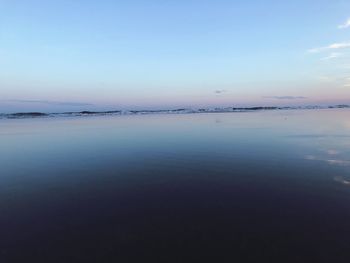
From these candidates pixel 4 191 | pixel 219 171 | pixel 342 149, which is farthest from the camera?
pixel 342 149

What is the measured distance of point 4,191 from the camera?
1026cm

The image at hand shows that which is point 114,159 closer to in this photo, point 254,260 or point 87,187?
point 87,187

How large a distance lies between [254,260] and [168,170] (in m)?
7.81

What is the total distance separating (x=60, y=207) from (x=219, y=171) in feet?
23.3

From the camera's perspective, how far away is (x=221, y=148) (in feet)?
60.8

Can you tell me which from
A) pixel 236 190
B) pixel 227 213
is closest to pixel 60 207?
pixel 227 213

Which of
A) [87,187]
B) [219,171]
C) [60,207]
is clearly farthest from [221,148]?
[60,207]

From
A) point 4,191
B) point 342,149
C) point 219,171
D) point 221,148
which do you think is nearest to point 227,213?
point 219,171

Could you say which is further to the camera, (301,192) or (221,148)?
(221,148)

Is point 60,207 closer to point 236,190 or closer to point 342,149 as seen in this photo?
point 236,190

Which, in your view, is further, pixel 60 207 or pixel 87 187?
pixel 87 187

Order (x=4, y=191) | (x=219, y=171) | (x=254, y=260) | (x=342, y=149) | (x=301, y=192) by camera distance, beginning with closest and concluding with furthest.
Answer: (x=254, y=260)
(x=301, y=192)
(x=4, y=191)
(x=219, y=171)
(x=342, y=149)

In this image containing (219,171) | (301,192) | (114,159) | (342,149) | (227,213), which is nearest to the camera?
(227,213)

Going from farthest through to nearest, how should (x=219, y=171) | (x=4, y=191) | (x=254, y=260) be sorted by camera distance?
1. (x=219, y=171)
2. (x=4, y=191)
3. (x=254, y=260)
